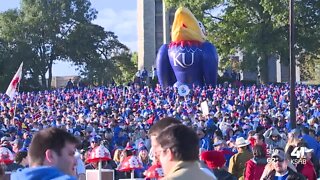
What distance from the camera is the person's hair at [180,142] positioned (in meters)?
3.89

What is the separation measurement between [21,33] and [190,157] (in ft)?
192

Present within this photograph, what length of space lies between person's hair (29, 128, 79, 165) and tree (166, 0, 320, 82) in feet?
143

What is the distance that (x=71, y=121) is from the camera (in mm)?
23547

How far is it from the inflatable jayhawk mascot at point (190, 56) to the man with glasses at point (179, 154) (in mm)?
34589

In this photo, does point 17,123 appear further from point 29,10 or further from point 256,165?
point 29,10

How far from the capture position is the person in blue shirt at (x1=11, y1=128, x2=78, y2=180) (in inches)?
147

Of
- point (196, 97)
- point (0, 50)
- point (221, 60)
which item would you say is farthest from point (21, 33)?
point (196, 97)

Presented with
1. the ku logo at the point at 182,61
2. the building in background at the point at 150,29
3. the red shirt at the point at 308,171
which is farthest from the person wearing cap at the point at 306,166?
the building in background at the point at 150,29

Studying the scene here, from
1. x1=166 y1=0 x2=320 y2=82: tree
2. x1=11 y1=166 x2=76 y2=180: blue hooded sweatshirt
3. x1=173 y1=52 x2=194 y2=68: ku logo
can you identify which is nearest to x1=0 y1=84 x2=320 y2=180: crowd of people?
x1=11 y1=166 x2=76 y2=180: blue hooded sweatshirt

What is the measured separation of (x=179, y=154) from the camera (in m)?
3.89

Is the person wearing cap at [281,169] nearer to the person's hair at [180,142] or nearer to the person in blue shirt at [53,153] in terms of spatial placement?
the person's hair at [180,142]

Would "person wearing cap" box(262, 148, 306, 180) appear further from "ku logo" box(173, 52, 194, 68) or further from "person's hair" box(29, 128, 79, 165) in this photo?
"ku logo" box(173, 52, 194, 68)

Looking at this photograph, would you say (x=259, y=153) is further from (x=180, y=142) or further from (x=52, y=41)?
(x=52, y=41)

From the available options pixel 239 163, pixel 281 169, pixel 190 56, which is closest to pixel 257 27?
pixel 190 56
